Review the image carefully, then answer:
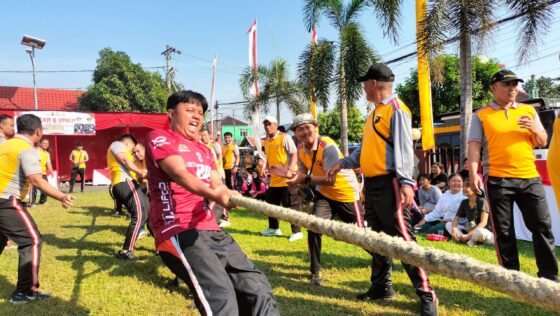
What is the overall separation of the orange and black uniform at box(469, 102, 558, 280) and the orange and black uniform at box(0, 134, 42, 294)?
4.30 m

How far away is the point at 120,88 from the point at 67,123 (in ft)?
40.6

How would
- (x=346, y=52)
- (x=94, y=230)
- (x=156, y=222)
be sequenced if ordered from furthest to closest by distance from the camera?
(x=346, y=52)
(x=94, y=230)
(x=156, y=222)

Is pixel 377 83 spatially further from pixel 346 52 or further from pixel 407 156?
pixel 346 52

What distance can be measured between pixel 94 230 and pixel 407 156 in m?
6.53

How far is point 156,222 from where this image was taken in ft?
8.06

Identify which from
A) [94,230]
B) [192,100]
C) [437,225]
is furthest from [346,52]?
[192,100]

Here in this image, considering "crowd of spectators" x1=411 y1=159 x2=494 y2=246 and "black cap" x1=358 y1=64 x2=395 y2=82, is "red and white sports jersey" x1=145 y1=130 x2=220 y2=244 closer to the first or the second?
"black cap" x1=358 y1=64 x2=395 y2=82

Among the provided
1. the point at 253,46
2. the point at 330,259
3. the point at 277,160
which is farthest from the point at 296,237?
the point at 253,46

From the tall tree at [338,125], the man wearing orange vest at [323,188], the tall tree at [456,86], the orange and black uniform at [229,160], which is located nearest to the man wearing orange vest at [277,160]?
the man wearing orange vest at [323,188]

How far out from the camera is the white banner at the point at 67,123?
18.2m

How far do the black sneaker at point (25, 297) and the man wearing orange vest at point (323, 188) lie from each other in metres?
2.69

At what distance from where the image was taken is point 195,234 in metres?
2.41

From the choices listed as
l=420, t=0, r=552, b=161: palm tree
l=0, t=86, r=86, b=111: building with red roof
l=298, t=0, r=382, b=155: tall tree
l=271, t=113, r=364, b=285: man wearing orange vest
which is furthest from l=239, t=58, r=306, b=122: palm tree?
l=0, t=86, r=86, b=111: building with red roof

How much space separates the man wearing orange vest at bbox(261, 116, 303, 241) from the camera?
21.8 feet
